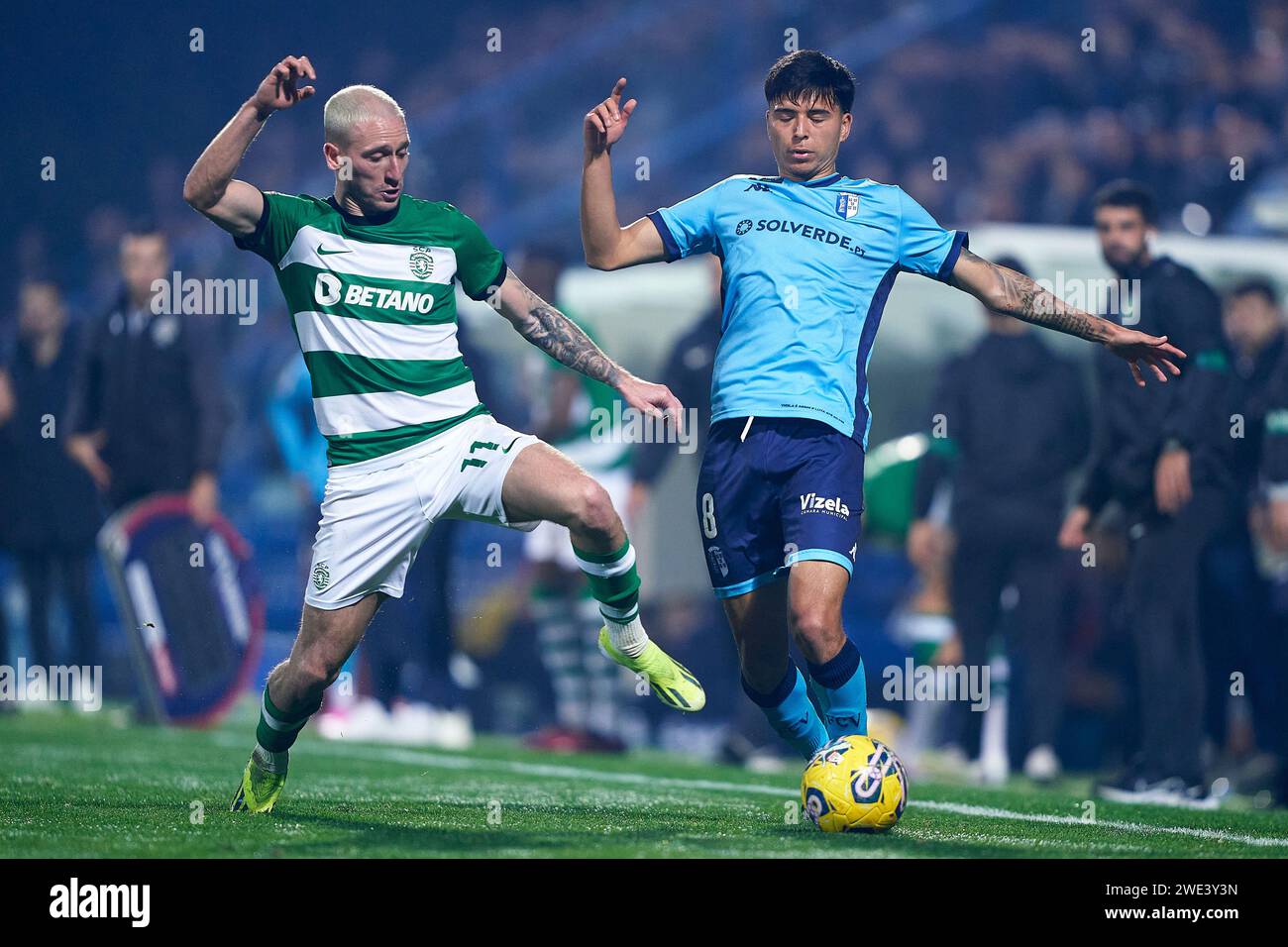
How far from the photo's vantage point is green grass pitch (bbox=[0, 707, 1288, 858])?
16.5ft

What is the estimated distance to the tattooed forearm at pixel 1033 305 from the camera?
595 cm

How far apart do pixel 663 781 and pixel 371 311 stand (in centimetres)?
297

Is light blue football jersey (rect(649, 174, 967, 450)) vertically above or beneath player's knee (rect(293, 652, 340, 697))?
above

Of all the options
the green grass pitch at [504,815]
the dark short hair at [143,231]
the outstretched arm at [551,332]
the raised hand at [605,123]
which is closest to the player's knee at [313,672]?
the green grass pitch at [504,815]

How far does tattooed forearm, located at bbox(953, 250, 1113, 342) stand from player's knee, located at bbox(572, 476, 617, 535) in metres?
1.48

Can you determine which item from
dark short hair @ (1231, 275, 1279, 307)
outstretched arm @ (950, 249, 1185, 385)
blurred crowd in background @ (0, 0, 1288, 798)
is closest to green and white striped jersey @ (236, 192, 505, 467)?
outstretched arm @ (950, 249, 1185, 385)

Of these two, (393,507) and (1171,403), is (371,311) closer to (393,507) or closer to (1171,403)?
(393,507)

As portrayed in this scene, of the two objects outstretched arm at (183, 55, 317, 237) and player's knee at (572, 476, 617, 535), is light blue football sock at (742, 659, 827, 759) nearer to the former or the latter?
player's knee at (572, 476, 617, 535)

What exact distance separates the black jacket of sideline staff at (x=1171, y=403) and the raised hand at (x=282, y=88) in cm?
449

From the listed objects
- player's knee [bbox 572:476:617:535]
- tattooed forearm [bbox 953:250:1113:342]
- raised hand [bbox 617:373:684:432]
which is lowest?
player's knee [bbox 572:476:617:535]

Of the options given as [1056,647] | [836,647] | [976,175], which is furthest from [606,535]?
[976,175]

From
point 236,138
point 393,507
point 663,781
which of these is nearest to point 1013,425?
point 663,781

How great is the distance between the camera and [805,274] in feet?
19.5
